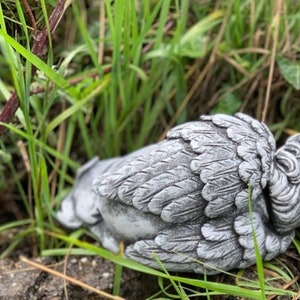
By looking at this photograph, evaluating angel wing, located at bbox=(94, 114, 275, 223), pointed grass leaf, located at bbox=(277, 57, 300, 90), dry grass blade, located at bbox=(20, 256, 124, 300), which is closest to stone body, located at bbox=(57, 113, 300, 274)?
angel wing, located at bbox=(94, 114, 275, 223)

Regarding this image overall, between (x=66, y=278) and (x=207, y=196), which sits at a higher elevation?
(x=207, y=196)

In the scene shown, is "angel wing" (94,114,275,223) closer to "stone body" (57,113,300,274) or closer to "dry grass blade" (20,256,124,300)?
"stone body" (57,113,300,274)

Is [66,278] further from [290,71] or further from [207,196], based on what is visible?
[290,71]

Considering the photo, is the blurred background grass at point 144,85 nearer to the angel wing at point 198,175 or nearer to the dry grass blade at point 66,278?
the dry grass blade at point 66,278

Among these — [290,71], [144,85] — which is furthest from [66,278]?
[290,71]

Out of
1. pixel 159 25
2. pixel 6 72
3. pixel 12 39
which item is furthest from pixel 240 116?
pixel 6 72

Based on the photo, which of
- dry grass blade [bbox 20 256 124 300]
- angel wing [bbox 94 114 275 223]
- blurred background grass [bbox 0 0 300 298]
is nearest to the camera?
angel wing [bbox 94 114 275 223]

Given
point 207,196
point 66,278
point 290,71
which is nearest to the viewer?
point 207,196
